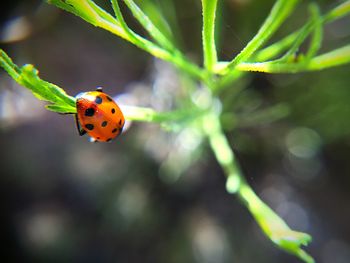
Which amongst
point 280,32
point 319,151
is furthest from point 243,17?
point 319,151

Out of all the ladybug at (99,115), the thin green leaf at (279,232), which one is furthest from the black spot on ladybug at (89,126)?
the thin green leaf at (279,232)

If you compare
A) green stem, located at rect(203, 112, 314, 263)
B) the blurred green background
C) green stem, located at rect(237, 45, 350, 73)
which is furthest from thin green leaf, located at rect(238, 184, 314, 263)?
the blurred green background

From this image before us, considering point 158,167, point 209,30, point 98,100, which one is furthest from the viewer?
point 158,167

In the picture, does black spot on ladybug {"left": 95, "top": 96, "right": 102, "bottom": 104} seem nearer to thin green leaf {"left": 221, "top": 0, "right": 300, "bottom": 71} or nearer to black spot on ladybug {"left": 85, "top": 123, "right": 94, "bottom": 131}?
black spot on ladybug {"left": 85, "top": 123, "right": 94, "bottom": 131}

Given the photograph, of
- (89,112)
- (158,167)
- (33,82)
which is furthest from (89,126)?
(158,167)

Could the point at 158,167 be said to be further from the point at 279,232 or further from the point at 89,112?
the point at 279,232

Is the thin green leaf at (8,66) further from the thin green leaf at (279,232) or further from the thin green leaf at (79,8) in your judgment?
the thin green leaf at (279,232)
